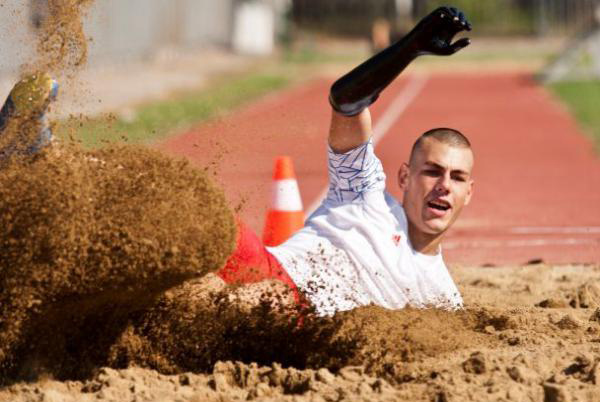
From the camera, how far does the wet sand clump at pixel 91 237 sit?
14.6 ft

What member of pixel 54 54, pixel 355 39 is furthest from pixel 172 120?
pixel 355 39

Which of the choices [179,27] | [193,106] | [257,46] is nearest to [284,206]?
[193,106]

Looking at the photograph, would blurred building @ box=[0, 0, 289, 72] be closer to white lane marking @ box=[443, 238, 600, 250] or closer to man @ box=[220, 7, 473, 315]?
white lane marking @ box=[443, 238, 600, 250]

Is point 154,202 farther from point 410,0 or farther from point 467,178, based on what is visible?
point 410,0

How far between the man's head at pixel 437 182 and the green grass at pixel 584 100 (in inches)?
459

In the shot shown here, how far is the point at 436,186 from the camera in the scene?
553cm

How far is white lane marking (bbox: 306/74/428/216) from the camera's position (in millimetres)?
18700

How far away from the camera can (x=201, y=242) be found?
4547mm

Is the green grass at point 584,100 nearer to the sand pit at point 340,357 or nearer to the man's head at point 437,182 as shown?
the man's head at point 437,182

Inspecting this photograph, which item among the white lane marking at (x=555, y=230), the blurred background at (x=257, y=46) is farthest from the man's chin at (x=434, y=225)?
the white lane marking at (x=555, y=230)

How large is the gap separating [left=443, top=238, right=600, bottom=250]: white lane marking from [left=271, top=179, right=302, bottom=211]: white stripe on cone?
4.88ft

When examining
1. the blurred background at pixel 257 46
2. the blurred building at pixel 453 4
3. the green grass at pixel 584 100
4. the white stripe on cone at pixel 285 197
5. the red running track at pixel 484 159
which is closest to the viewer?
the red running track at pixel 484 159

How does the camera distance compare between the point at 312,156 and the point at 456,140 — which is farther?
the point at 312,156

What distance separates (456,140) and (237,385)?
1629 millimetres
